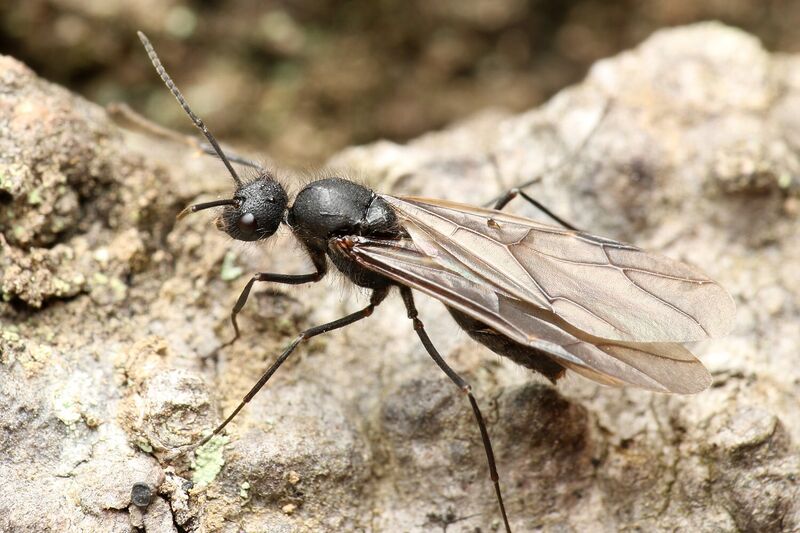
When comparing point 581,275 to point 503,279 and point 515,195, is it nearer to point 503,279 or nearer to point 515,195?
point 503,279

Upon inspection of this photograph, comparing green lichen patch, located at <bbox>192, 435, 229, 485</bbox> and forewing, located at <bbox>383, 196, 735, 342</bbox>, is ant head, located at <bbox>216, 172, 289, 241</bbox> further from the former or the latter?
green lichen patch, located at <bbox>192, 435, 229, 485</bbox>

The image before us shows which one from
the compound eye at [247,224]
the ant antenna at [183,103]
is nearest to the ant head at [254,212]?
the compound eye at [247,224]

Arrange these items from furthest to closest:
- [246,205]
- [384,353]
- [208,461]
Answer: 1. [384,353]
2. [246,205]
3. [208,461]

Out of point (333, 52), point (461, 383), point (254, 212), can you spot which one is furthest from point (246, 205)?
point (333, 52)

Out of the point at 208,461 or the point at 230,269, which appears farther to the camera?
the point at 230,269

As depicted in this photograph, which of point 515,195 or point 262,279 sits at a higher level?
point 515,195

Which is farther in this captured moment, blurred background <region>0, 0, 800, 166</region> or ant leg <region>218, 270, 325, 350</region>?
blurred background <region>0, 0, 800, 166</region>

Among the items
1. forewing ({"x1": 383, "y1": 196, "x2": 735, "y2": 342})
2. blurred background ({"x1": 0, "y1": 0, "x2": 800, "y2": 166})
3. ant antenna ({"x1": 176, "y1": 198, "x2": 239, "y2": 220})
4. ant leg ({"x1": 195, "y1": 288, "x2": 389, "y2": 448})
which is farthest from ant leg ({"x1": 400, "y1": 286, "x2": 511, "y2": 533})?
blurred background ({"x1": 0, "y1": 0, "x2": 800, "y2": 166})
